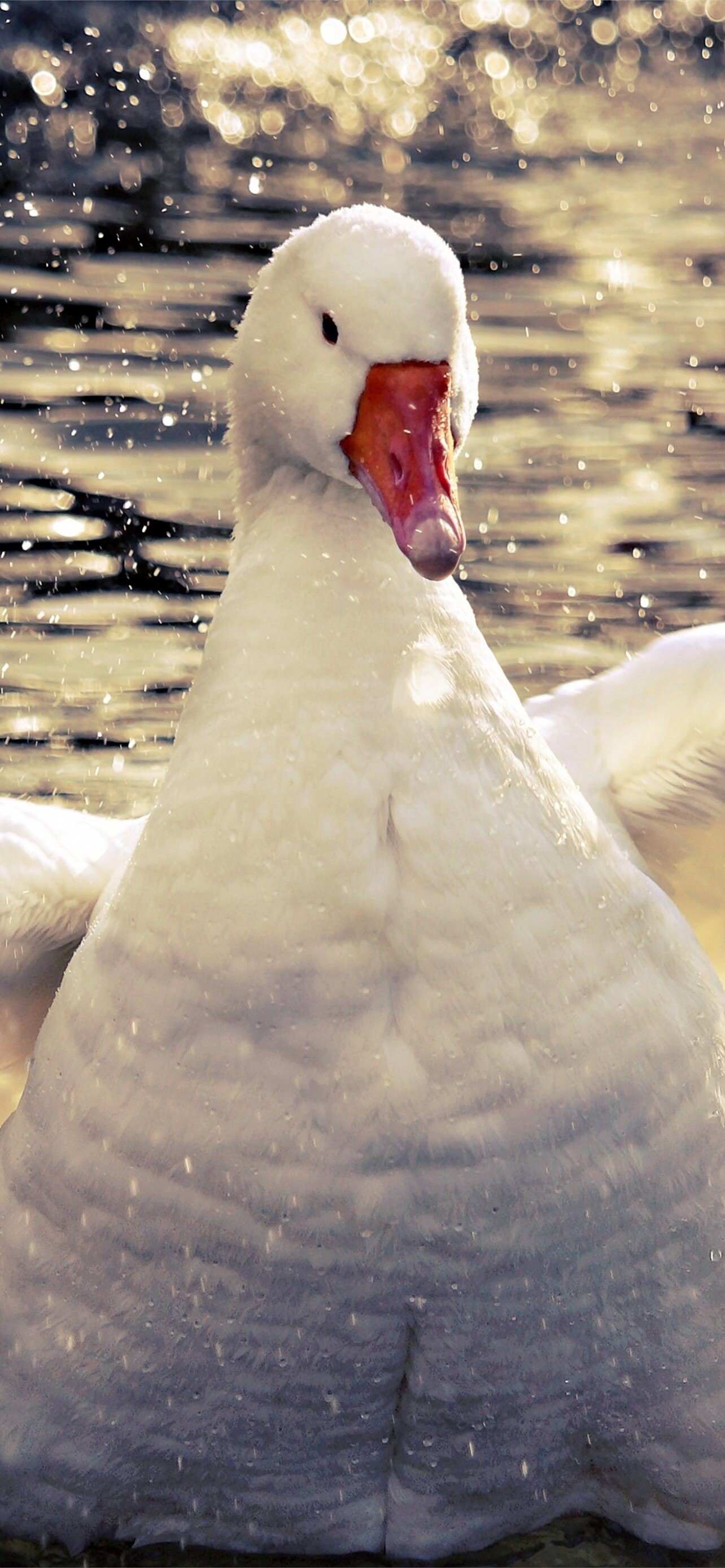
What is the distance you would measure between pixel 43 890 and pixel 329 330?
3.36 feet

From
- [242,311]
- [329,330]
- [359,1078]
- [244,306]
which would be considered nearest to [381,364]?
[329,330]

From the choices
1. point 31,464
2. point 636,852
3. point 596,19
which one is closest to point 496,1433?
point 636,852

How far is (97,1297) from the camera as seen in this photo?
2.96 m

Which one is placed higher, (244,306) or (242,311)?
(244,306)

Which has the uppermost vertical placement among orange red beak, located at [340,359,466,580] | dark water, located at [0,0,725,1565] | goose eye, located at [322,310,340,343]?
goose eye, located at [322,310,340,343]

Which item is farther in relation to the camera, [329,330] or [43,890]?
[43,890]

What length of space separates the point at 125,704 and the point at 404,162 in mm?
9145

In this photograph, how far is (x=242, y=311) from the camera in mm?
10750

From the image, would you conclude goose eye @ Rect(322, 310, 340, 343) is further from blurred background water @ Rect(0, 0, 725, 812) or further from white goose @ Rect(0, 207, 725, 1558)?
blurred background water @ Rect(0, 0, 725, 812)

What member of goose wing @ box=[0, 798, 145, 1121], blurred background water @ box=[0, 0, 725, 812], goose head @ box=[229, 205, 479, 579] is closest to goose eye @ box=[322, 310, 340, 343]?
goose head @ box=[229, 205, 479, 579]

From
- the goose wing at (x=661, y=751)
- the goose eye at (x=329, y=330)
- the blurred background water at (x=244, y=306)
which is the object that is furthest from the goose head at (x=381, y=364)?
the blurred background water at (x=244, y=306)

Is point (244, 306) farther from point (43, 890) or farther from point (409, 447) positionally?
point (409, 447)

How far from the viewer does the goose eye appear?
2789 millimetres

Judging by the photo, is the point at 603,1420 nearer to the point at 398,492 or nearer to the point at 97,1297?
the point at 97,1297
